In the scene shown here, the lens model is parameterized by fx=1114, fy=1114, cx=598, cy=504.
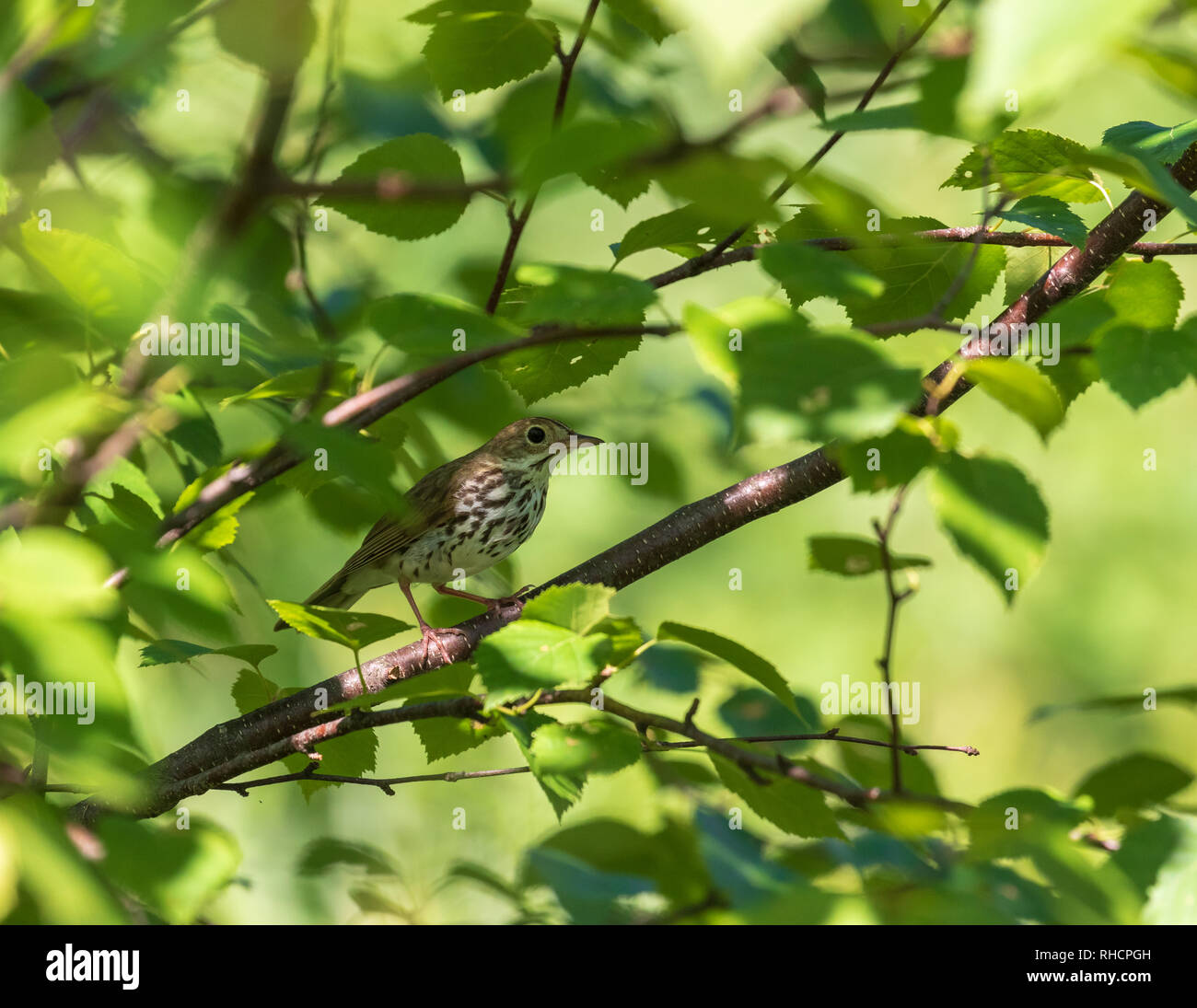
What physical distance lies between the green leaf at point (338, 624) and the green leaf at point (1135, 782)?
1.11 m

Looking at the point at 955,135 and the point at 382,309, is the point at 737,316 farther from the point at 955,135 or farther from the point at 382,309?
the point at 382,309

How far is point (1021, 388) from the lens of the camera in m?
1.12

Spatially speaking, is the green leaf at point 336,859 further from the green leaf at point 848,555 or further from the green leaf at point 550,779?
the green leaf at point 848,555

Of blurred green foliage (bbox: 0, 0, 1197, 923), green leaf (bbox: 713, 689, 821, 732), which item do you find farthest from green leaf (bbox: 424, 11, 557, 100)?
green leaf (bbox: 713, 689, 821, 732)

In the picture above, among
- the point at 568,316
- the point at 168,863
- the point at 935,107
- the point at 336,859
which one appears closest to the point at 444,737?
the point at 336,859

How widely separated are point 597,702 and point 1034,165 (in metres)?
1.01

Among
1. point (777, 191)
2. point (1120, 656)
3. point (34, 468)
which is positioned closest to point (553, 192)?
point (777, 191)

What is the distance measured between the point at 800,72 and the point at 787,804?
1.00 meters

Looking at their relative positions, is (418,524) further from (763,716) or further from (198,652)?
(198,652)

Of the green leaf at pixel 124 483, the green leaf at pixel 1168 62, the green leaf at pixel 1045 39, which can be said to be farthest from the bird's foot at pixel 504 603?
the green leaf at pixel 1045 39

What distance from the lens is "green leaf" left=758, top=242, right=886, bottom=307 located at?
1134 mm

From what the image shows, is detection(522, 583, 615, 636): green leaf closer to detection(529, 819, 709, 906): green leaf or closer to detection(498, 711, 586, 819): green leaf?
detection(498, 711, 586, 819): green leaf

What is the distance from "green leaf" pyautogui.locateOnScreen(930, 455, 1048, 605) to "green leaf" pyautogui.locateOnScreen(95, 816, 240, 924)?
0.80 meters

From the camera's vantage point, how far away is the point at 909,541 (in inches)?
362
